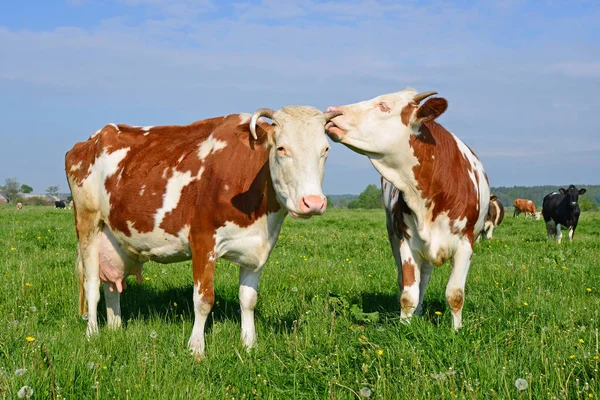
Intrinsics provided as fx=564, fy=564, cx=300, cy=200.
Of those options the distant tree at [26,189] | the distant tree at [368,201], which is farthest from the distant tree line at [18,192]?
the distant tree at [368,201]

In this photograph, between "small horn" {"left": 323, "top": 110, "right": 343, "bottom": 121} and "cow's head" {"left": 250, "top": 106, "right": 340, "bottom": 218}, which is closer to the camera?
"cow's head" {"left": 250, "top": 106, "right": 340, "bottom": 218}

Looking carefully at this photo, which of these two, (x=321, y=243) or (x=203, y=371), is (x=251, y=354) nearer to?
(x=203, y=371)

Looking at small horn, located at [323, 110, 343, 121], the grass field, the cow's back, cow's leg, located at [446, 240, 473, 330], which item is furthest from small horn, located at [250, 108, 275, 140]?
cow's leg, located at [446, 240, 473, 330]

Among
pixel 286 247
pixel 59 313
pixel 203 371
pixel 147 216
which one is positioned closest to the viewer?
pixel 203 371

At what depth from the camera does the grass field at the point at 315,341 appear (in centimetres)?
364

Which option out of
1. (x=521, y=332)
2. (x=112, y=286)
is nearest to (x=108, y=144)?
(x=112, y=286)

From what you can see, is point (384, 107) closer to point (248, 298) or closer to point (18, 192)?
point (248, 298)

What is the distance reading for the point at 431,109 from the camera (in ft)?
16.8

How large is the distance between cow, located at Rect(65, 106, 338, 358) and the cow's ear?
2.87 ft

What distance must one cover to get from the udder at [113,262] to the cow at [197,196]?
11 mm

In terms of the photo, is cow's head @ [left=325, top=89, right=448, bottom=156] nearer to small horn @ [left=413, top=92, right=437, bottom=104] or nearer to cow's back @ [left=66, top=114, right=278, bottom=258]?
small horn @ [left=413, top=92, right=437, bottom=104]

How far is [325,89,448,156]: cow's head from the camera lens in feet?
16.5

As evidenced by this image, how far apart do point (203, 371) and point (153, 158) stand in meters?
2.53

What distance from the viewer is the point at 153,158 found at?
5957mm
